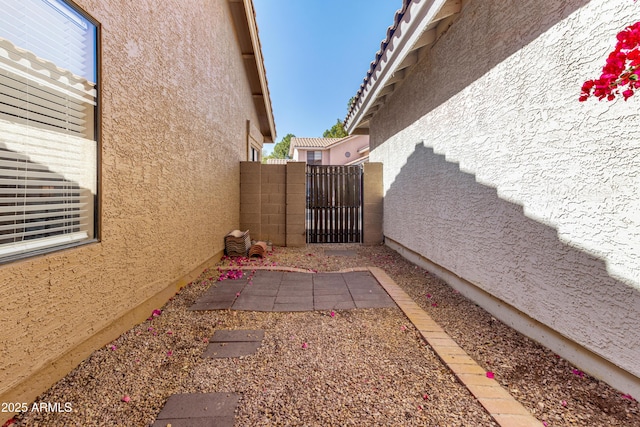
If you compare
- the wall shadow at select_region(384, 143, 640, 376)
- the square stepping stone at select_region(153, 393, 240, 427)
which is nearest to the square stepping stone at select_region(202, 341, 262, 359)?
the square stepping stone at select_region(153, 393, 240, 427)

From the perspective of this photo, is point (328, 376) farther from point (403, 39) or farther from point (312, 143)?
point (312, 143)

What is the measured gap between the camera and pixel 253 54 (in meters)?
8.59

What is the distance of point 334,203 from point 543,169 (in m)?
6.53

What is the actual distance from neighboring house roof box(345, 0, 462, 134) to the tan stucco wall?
11.8 ft

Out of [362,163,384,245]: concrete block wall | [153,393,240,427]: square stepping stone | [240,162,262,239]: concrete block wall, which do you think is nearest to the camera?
[153,393,240,427]: square stepping stone

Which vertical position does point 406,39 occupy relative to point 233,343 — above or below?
above

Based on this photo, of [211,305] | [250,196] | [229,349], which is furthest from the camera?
[250,196]

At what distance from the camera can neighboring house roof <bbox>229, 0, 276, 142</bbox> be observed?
290 inches

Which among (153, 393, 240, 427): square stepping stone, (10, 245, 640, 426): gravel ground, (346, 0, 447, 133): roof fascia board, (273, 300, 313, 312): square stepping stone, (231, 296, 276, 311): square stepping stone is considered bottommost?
(153, 393, 240, 427): square stepping stone

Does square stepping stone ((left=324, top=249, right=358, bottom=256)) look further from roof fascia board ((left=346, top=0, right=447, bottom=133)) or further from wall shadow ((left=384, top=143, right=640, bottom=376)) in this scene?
roof fascia board ((left=346, top=0, right=447, bottom=133))

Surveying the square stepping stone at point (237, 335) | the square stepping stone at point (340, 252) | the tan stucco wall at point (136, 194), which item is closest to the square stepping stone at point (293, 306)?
the square stepping stone at point (237, 335)

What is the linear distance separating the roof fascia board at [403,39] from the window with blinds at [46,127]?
12.9 ft

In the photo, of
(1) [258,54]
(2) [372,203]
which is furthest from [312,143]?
(2) [372,203]

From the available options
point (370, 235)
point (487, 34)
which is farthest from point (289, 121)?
point (487, 34)
